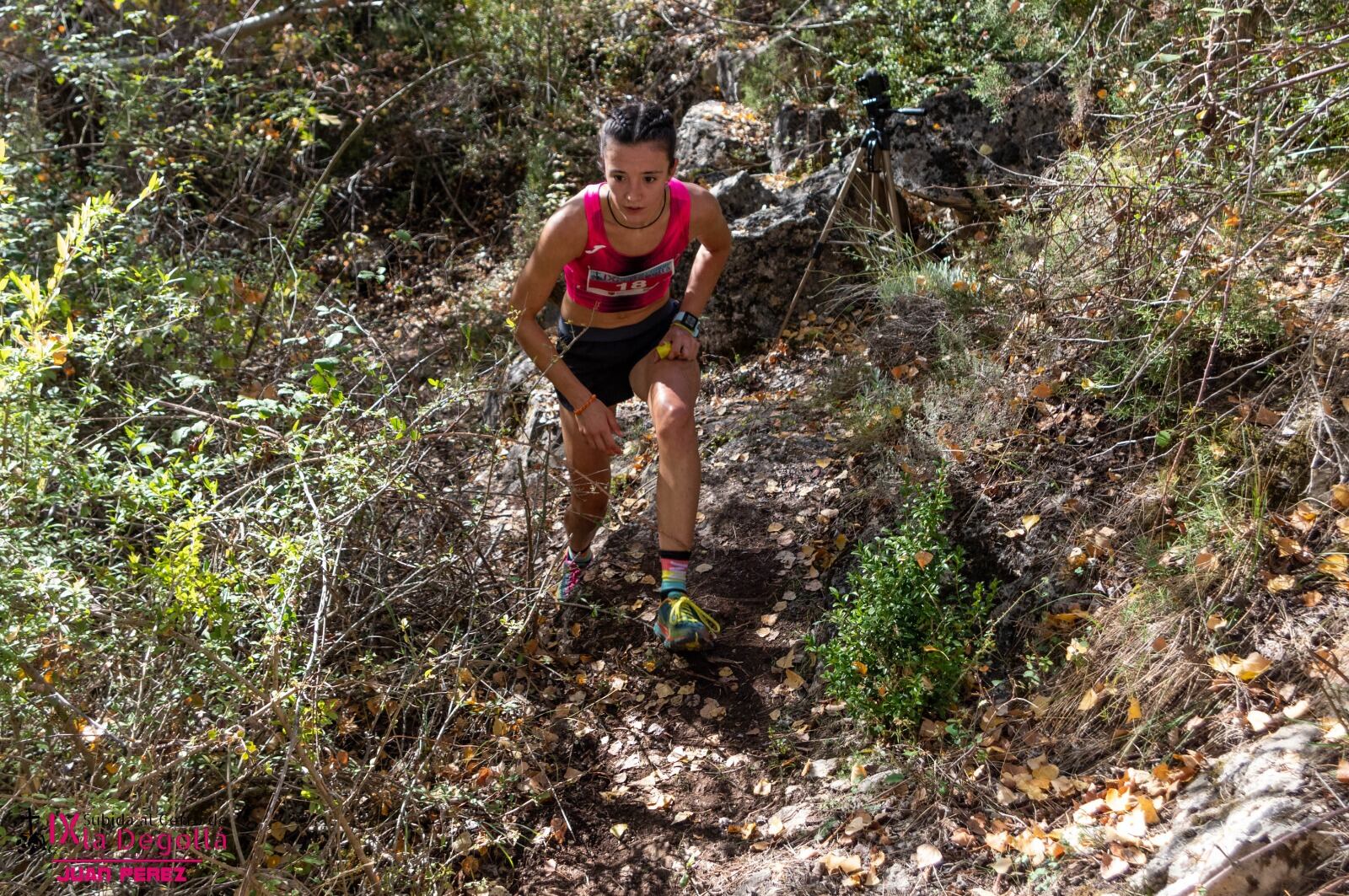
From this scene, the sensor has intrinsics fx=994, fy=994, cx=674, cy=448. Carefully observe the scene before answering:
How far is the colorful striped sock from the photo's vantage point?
354 centimetres

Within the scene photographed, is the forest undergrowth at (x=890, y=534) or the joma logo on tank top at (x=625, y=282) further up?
the joma logo on tank top at (x=625, y=282)

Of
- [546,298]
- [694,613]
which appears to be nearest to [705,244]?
[546,298]

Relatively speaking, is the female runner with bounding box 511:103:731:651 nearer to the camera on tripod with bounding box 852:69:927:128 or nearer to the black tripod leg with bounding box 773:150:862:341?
the black tripod leg with bounding box 773:150:862:341

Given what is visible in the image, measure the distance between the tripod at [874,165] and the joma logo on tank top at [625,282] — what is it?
5.50ft

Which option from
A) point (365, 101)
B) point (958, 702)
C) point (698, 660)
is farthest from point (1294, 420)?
point (365, 101)

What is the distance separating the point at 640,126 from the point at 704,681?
2.00m

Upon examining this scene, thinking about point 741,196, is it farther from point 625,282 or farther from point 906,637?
point 906,637

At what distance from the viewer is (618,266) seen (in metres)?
3.70

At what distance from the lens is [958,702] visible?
312cm

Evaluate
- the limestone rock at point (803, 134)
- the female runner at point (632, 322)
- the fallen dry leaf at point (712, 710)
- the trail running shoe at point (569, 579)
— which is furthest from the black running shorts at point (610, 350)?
the limestone rock at point (803, 134)

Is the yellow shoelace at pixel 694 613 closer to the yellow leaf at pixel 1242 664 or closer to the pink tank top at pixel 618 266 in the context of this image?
the pink tank top at pixel 618 266

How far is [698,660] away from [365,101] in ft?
21.6

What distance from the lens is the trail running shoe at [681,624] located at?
3.54m

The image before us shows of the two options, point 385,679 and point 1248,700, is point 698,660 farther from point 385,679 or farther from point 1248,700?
point 1248,700
